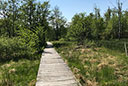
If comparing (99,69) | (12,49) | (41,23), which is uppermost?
(41,23)

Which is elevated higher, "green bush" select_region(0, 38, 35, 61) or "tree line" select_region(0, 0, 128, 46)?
"tree line" select_region(0, 0, 128, 46)

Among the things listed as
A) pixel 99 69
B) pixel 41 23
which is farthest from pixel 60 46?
pixel 99 69

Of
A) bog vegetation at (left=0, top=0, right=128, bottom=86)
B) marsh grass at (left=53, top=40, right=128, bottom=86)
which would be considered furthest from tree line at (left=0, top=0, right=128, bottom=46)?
marsh grass at (left=53, top=40, right=128, bottom=86)

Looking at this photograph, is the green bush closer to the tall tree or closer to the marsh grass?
the marsh grass

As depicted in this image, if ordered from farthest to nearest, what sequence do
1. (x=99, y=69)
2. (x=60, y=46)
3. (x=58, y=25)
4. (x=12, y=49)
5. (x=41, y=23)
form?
1. (x=58, y=25)
2. (x=41, y=23)
3. (x=60, y=46)
4. (x=12, y=49)
5. (x=99, y=69)

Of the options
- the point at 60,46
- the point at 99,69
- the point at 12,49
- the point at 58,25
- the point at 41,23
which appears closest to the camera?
the point at 99,69

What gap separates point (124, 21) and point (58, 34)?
24751 millimetres

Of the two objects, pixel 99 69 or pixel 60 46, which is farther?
pixel 60 46

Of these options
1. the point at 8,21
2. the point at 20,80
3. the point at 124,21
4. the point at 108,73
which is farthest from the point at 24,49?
the point at 124,21

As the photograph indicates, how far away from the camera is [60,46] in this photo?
623 inches

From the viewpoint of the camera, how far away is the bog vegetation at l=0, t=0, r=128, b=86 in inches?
171

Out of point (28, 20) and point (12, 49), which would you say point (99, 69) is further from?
point (28, 20)

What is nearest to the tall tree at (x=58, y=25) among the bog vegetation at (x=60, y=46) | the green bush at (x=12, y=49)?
the bog vegetation at (x=60, y=46)

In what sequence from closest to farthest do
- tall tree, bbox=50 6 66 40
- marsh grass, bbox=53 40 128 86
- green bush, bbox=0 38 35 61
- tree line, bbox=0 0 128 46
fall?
1. marsh grass, bbox=53 40 128 86
2. green bush, bbox=0 38 35 61
3. tree line, bbox=0 0 128 46
4. tall tree, bbox=50 6 66 40
